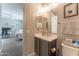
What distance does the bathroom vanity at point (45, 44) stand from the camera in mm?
1826

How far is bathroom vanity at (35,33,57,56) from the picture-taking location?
183cm

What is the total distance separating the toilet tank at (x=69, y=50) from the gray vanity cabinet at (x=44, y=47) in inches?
5.6

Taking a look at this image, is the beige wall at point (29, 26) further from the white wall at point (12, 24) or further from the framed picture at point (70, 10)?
the framed picture at point (70, 10)

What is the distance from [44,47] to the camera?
1.86 m

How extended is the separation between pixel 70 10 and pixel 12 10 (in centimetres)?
85

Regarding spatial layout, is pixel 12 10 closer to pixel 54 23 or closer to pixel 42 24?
pixel 42 24

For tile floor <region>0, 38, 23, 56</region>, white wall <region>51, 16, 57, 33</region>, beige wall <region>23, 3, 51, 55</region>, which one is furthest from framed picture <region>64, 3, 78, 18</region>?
tile floor <region>0, 38, 23, 56</region>

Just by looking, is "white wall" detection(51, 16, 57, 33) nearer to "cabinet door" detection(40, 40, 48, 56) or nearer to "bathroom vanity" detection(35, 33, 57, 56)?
"bathroom vanity" detection(35, 33, 57, 56)

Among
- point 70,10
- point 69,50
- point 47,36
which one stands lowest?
point 69,50

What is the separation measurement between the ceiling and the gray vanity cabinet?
0.45 metres

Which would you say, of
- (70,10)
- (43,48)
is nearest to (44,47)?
(43,48)

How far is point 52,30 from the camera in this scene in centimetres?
181

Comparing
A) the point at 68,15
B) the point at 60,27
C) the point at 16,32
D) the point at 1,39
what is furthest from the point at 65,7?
the point at 1,39

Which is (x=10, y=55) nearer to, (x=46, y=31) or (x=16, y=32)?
(x=16, y=32)
